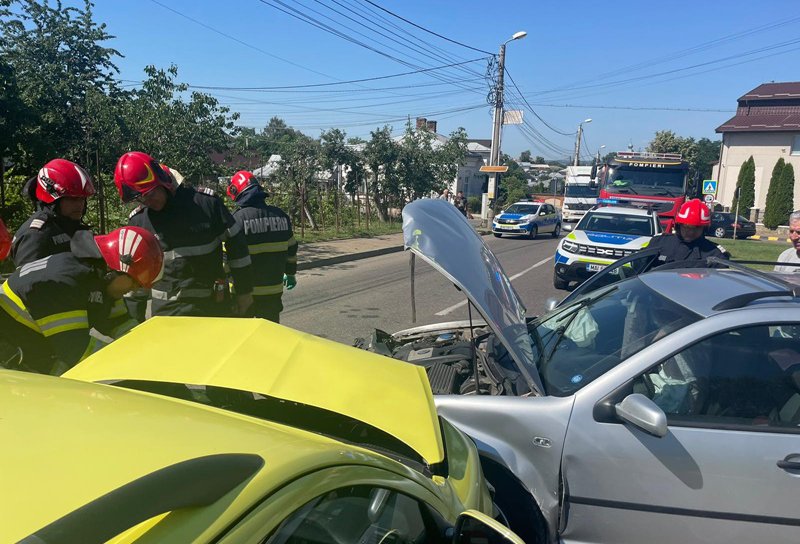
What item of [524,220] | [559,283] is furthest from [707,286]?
[524,220]

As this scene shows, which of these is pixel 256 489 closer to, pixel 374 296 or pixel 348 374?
pixel 348 374

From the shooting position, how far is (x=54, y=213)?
287 cm

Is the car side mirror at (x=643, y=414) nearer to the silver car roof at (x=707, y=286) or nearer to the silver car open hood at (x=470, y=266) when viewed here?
the silver car open hood at (x=470, y=266)

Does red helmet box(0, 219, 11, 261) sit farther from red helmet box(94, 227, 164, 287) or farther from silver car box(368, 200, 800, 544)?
silver car box(368, 200, 800, 544)

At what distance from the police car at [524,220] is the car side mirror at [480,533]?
902 inches

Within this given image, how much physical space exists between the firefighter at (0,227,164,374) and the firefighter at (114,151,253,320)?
674 millimetres

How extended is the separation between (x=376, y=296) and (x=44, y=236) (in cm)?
748

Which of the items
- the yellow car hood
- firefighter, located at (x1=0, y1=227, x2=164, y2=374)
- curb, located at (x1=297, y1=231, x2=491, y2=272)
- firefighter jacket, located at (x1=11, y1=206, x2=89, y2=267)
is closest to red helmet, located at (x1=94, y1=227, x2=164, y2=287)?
firefighter, located at (x1=0, y1=227, x2=164, y2=374)

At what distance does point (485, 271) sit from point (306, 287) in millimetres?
7767

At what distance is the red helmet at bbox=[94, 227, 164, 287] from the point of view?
2756mm

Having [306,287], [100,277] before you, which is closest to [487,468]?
[100,277]

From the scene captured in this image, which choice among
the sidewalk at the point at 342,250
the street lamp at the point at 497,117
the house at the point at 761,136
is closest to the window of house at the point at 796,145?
the house at the point at 761,136

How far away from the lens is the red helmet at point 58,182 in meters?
2.80

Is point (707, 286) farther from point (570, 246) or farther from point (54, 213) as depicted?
point (570, 246)
